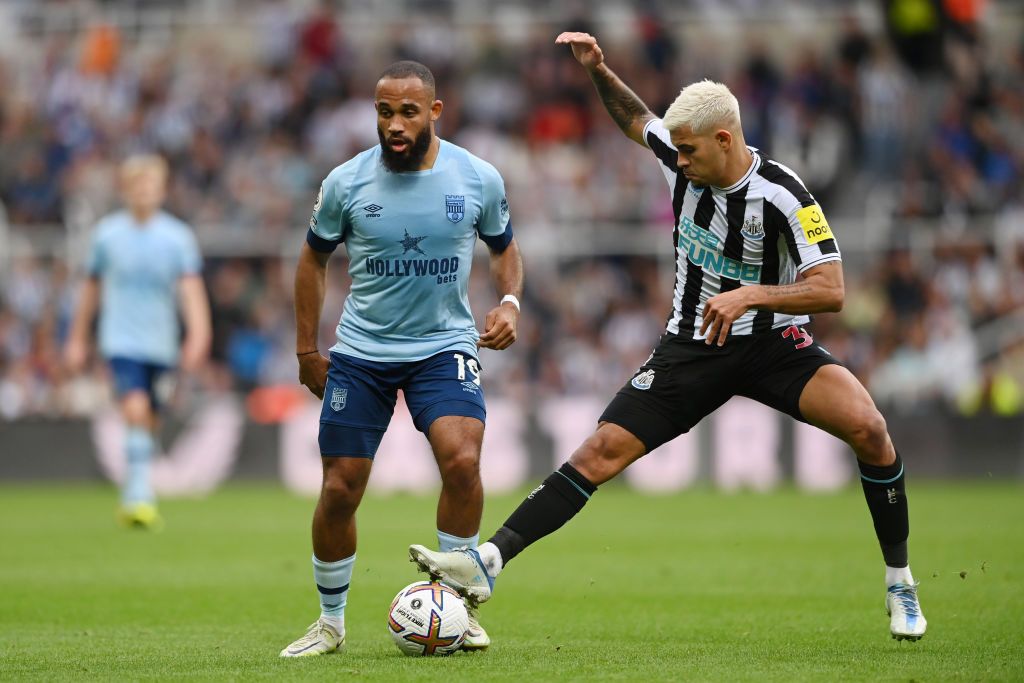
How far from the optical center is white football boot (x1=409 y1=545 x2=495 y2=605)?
6.54 meters

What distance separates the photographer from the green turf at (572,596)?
6.59 metres

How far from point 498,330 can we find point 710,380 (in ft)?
3.74

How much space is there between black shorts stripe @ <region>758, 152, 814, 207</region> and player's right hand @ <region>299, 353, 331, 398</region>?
2.20 metres

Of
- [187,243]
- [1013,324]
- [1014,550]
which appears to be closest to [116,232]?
[187,243]

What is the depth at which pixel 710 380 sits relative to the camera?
293 inches

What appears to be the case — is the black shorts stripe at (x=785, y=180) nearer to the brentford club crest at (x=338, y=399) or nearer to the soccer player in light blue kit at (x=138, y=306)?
the brentford club crest at (x=338, y=399)

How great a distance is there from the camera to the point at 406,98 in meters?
7.03

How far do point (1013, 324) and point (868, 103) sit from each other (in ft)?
15.3

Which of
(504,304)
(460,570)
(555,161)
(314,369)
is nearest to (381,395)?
(314,369)

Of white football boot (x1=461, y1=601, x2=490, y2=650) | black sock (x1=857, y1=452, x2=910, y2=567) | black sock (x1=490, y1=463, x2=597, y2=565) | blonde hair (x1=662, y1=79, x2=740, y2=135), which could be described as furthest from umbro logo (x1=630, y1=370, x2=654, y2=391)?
white football boot (x1=461, y1=601, x2=490, y2=650)

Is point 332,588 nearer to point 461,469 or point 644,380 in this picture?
point 461,469

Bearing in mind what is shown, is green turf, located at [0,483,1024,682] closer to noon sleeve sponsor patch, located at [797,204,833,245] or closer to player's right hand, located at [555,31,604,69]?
noon sleeve sponsor patch, located at [797,204,833,245]

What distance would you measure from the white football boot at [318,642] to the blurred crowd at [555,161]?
13.4 meters

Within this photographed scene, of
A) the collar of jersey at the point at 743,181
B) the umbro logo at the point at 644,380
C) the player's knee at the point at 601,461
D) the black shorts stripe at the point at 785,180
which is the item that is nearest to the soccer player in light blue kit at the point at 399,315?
the player's knee at the point at 601,461
